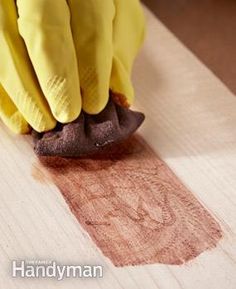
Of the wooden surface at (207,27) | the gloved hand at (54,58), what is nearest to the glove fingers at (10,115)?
the gloved hand at (54,58)

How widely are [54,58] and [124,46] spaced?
7.6 inches

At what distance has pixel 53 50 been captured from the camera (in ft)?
3.14

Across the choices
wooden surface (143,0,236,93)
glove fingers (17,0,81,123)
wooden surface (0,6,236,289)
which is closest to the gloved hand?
glove fingers (17,0,81,123)

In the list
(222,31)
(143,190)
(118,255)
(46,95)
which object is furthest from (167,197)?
(222,31)

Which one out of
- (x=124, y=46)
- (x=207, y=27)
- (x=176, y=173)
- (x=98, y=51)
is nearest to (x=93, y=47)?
(x=98, y=51)

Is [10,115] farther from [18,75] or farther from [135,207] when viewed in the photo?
[135,207]

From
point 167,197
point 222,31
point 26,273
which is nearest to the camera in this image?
point 26,273

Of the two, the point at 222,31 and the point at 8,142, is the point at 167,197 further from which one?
the point at 222,31

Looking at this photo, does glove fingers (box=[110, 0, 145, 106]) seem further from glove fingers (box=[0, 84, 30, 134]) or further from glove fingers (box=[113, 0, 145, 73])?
glove fingers (box=[0, 84, 30, 134])

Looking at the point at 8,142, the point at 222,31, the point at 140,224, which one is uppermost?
the point at 222,31

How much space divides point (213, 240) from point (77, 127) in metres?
→ 0.29

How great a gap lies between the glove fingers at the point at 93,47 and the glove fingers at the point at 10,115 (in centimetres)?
12

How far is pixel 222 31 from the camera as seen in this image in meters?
1.44

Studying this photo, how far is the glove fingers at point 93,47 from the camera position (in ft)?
3.25
